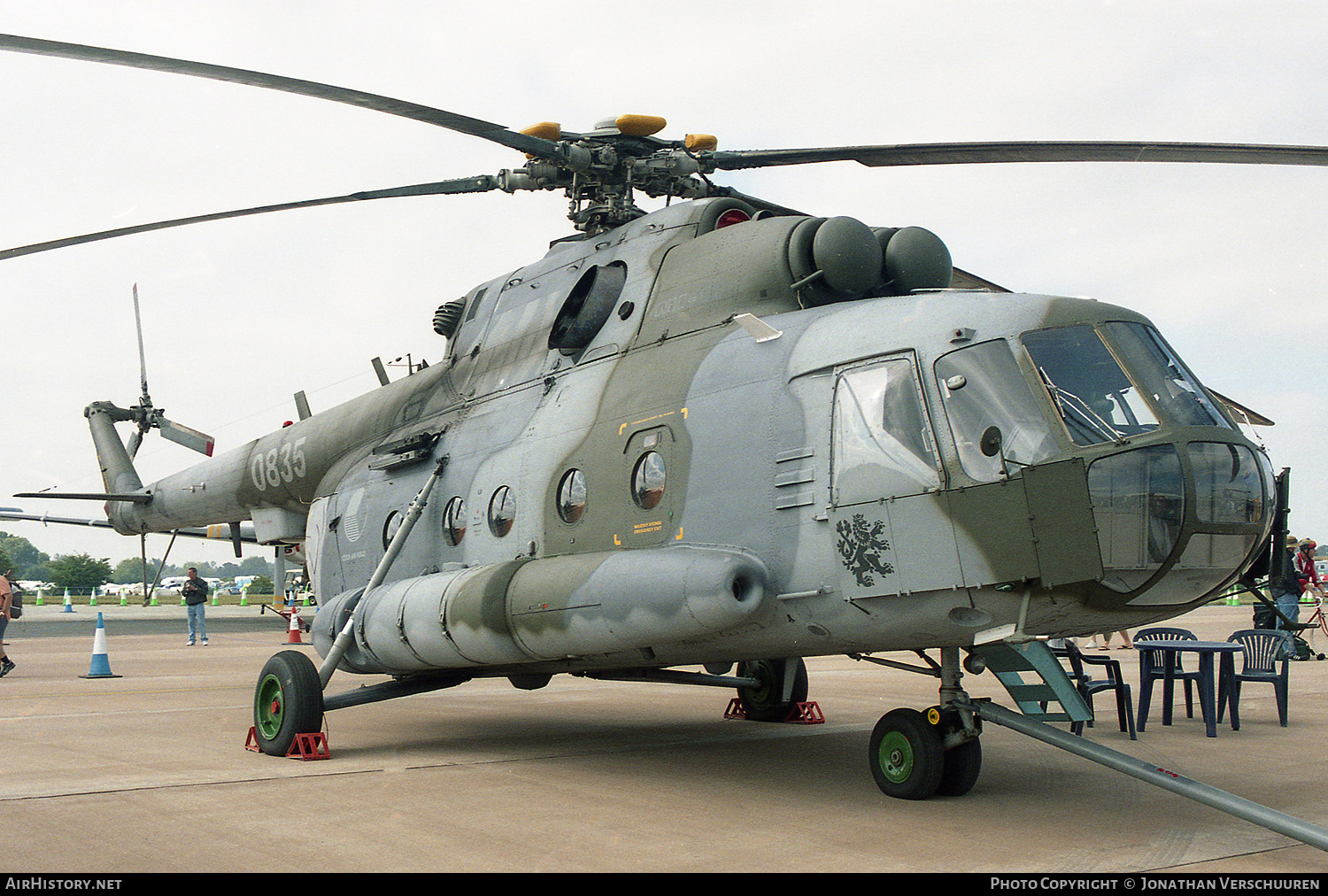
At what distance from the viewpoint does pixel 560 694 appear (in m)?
14.4

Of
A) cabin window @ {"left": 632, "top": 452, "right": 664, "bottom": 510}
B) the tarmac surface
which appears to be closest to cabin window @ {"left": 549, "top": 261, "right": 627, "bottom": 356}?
cabin window @ {"left": 632, "top": 452, "right": 664, "bottom": 510}

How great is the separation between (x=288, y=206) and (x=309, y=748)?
14.1 ft

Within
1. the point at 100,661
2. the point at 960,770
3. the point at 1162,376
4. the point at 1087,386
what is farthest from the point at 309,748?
the point at 100,661

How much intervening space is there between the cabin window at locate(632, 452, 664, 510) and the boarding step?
224cm

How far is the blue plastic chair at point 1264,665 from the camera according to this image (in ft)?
34.0

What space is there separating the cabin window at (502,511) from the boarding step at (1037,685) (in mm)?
3619

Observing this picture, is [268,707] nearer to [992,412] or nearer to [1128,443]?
[992,412]

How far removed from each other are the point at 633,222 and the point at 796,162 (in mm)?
1414

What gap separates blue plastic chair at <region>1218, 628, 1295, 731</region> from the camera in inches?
408

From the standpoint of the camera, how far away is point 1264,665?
10836mm

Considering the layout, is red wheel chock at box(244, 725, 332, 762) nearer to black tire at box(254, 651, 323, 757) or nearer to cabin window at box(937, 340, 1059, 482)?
black tire at box(254, 651, 323, 757)

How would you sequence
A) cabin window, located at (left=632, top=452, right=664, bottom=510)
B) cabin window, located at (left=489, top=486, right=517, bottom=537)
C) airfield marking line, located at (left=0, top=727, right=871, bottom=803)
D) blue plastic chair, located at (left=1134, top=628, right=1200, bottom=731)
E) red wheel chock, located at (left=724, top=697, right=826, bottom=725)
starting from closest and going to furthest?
airfield marking line, located at (left=0, top=727, right=871, bottom=803)
cabin window, located at (left=632, top=452, right=664, bottom=510)
cabin window, located at (left=489, top=486, right=517, bottom=537)
blue plastic chair, located at (left=1134, top=628, right=1200, bottom=731)
red wheel chock, located at (left=724, top=697, right=826, bottom=725)
